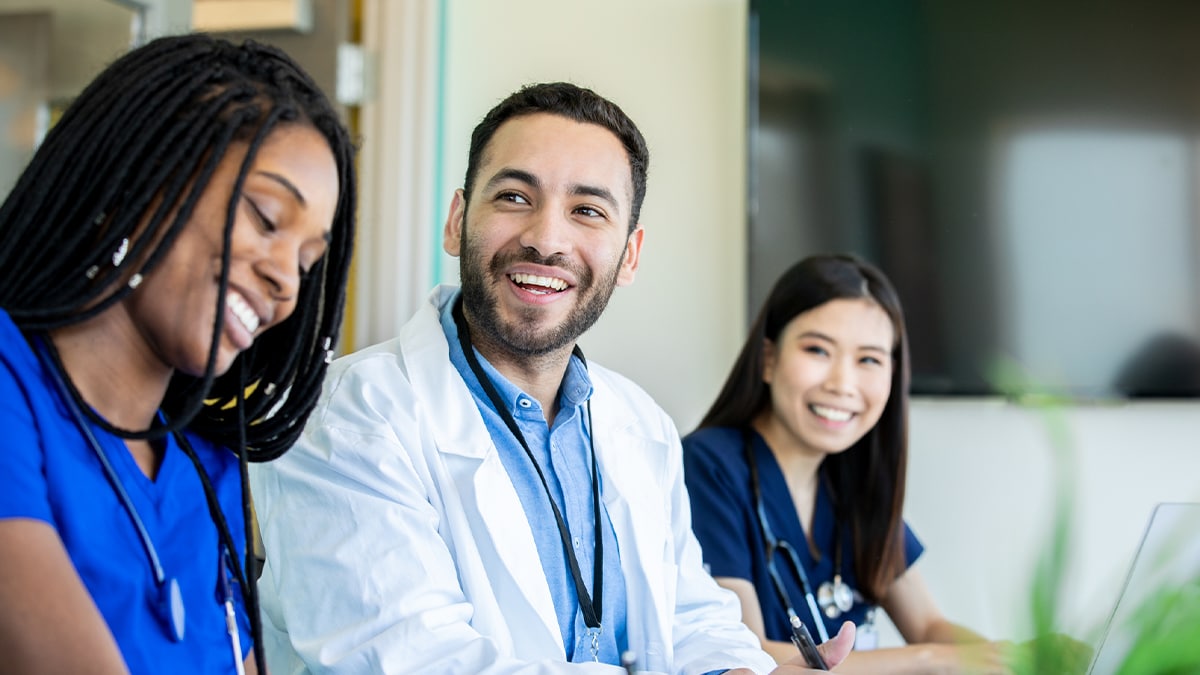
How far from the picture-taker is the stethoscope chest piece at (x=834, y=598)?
2025 mm

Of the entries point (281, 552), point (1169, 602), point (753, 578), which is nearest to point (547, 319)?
point (281, 552)

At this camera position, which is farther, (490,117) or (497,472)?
(490,117)

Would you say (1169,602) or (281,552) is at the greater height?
(1169,602)

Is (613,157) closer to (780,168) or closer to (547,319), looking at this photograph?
(547,319)

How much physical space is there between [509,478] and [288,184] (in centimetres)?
67

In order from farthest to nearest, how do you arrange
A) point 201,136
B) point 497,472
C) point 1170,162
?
point 1170,162, point 497,472, point 201,136

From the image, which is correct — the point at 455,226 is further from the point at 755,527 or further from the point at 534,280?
the point at 755,527

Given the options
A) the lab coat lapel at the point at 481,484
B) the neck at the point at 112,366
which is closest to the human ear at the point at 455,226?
the lab coat lapel at the point at 481,484

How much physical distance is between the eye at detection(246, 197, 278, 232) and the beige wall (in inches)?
77.1

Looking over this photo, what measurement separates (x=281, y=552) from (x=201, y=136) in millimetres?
595

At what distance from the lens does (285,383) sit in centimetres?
109

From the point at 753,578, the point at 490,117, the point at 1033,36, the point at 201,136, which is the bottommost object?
the point at 753,578

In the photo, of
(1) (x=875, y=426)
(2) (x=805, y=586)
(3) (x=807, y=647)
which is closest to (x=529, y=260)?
(3) (x=807, y=647)

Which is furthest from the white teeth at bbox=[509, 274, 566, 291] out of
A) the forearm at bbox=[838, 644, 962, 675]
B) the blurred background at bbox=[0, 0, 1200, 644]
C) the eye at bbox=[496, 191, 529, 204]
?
the blurred background at bbox=[0, 0, 1200, 644]
